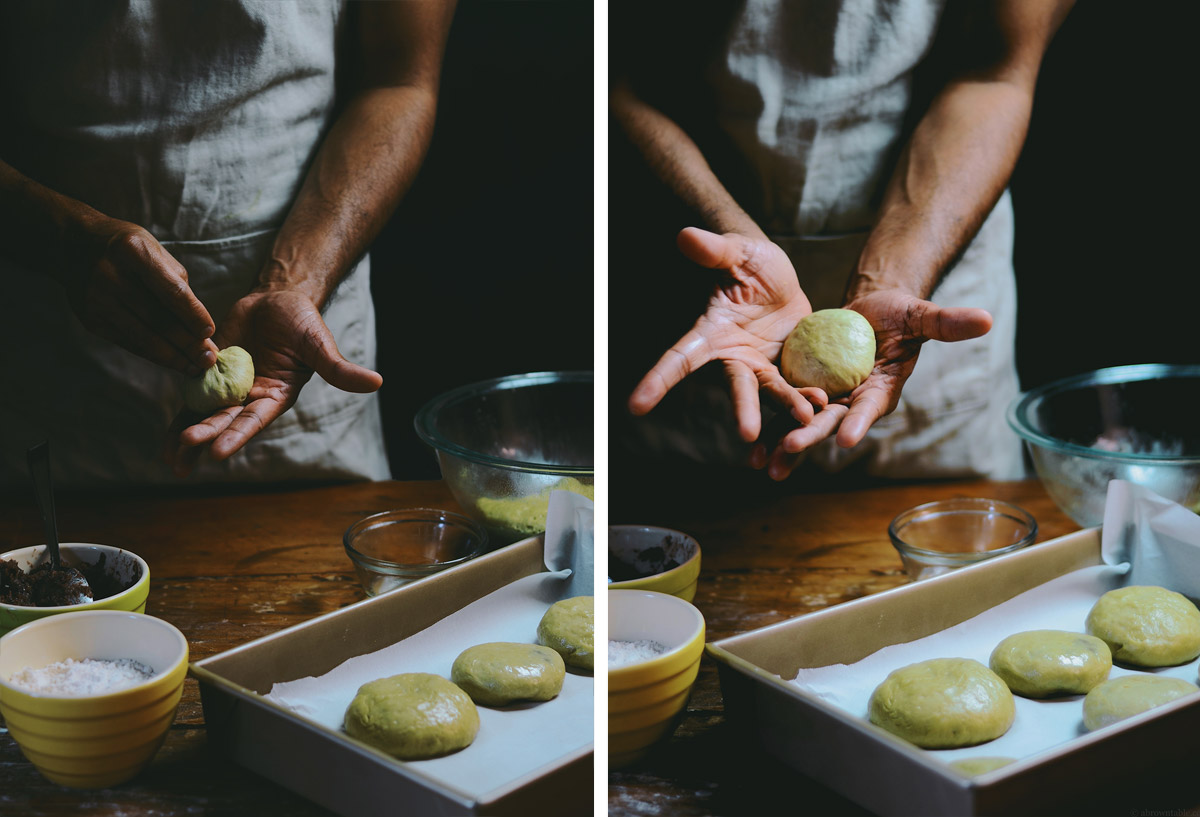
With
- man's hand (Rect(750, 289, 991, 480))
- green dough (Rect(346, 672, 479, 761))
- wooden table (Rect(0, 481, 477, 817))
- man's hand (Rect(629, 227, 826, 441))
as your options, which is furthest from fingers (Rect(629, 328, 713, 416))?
green dough (Rect(346, 672, 479, 761))

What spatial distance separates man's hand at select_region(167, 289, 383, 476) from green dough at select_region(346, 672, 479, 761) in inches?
10.2

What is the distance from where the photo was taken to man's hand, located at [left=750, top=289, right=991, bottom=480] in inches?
35.4

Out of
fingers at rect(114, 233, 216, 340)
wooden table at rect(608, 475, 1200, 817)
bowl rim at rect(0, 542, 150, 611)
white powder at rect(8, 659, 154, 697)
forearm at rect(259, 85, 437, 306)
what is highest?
forearm at rect(259, 85, 437, 306)

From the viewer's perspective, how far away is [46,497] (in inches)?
31.5

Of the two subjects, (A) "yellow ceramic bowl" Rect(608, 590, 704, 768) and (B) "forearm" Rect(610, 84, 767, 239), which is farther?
(B) "forearm" Rect(610, 84, 767, 239)

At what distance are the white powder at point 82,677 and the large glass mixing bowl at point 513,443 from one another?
11.9 inches

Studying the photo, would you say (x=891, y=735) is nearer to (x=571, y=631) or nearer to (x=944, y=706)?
(x=944, y=706)

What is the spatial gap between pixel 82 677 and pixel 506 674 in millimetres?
317

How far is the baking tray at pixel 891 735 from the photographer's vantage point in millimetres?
613

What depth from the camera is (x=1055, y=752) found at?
622mm

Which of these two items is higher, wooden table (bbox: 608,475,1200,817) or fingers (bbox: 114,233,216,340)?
fingers (bbox: 114,233,216,340)

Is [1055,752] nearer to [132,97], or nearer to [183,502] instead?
[183,502]

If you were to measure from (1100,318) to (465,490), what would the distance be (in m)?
0.77

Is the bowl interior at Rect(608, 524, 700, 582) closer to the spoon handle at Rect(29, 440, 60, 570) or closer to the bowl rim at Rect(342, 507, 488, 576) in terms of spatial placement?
the bowl rim at Rect(342, 507, 488, 576)
